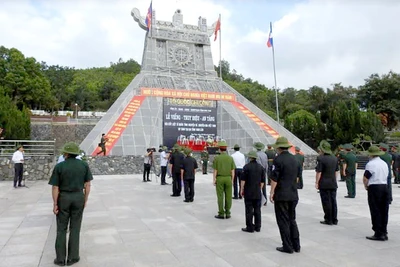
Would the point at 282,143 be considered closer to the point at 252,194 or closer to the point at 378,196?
the point at 252,194

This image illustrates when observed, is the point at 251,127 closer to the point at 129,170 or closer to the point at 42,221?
the point at 129,170

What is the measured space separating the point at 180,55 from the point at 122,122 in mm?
9194

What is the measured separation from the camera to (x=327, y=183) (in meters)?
5.83

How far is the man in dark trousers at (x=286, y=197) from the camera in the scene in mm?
4214

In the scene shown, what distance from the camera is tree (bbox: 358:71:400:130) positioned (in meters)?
31.1

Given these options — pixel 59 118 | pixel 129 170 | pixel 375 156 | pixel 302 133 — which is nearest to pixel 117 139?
pixel 129 170

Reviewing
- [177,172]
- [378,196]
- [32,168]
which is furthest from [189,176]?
[32,168]

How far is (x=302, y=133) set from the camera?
28828 mm

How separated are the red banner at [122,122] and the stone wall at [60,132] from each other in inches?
515

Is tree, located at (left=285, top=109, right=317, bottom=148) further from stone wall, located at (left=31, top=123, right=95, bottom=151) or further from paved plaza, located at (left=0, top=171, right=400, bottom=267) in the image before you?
paved plaza, located at (left=0, top=171, right=400, bottom=267)

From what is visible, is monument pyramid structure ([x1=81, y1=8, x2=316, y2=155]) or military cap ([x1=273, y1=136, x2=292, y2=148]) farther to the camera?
monument pyramid structure ([x1=81, y1=8, x2=316, y2=155])

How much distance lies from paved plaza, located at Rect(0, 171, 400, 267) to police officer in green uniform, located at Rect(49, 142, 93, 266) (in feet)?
0.74

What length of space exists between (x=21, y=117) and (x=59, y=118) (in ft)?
29.8

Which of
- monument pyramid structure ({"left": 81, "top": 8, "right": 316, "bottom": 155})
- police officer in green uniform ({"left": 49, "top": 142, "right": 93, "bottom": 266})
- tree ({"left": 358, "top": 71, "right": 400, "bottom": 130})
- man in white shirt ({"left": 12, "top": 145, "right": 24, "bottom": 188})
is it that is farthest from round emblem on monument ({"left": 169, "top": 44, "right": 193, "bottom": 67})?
police officer in green uniform ({"left": 49, "top": 142, "right": 93, "bottom": 266})
